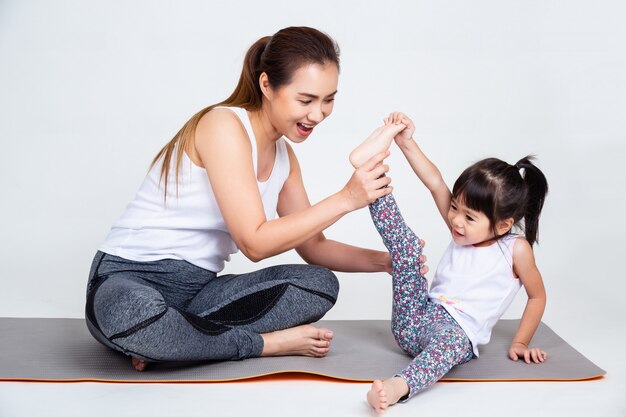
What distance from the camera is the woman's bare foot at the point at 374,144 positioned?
9.04ft

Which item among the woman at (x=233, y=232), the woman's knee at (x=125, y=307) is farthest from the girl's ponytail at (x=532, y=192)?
the woman's knee at (x=125, y=307)

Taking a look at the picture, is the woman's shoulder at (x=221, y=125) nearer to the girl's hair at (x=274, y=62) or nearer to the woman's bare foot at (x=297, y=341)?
the girl's hair at (x=274, y=62)

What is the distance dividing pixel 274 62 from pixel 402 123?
462 mm

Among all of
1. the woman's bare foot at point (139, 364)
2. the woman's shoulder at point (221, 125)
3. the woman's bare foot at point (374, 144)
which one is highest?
the woman's shoulder at point (221, 125)

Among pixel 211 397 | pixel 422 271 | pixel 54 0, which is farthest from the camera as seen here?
pixel 54 0

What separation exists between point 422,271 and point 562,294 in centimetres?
111

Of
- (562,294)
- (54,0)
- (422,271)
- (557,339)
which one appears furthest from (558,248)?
(54,0)

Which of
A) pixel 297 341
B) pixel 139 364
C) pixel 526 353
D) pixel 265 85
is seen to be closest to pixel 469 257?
pixel 526 353

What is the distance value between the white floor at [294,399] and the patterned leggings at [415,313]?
0.10m

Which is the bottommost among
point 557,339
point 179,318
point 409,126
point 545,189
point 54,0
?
point 557,339

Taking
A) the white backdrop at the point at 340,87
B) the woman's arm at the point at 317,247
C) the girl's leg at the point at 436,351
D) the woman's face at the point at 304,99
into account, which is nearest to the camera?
the girl's leg at the point at 436,351

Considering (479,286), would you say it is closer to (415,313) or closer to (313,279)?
(415,313)

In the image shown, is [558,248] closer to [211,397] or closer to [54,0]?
[211,397]

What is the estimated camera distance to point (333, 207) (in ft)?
8.86
